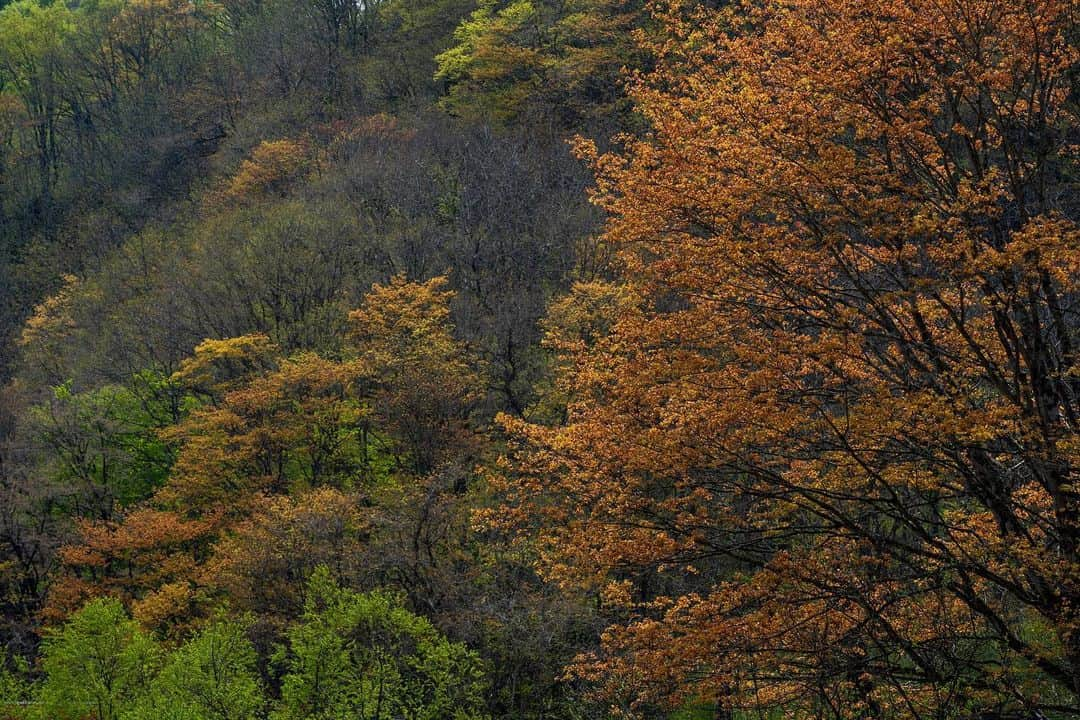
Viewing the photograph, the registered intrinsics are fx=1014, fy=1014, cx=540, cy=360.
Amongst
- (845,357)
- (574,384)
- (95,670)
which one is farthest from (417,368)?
(845,357)

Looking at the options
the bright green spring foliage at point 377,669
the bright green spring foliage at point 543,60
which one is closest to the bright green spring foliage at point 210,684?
the bright green spring foliage at point 377,669

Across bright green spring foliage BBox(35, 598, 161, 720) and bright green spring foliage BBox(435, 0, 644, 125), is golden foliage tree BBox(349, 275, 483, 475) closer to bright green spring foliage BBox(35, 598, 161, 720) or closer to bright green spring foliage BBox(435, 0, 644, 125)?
bright green spring foliage BBox(35, 598, 161, 720)

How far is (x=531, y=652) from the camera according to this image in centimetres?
1734

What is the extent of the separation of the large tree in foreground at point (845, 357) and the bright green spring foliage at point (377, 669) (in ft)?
26.5

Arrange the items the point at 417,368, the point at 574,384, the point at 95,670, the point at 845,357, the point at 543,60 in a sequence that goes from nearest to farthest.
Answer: the point at 845,357 < the point at 574,384 < the point at 95,670 < the point at 417,368 < the point at 543,60

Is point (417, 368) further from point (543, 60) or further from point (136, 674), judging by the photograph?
point (543, 60)

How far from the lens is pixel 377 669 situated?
55.2 ft

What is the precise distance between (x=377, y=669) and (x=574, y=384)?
8321 mm

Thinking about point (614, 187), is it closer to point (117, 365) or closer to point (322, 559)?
point (322, 559)

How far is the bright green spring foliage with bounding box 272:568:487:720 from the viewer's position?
54.5ft

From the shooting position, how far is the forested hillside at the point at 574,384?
8367 mm

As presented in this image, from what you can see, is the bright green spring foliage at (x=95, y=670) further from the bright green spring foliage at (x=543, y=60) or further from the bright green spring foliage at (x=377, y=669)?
the bright green spring foliage at (x=543, y=60)

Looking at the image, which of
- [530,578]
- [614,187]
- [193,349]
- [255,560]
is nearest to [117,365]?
[193,349]

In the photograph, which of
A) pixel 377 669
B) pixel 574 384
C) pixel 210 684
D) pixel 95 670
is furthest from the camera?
pixel 95 670
